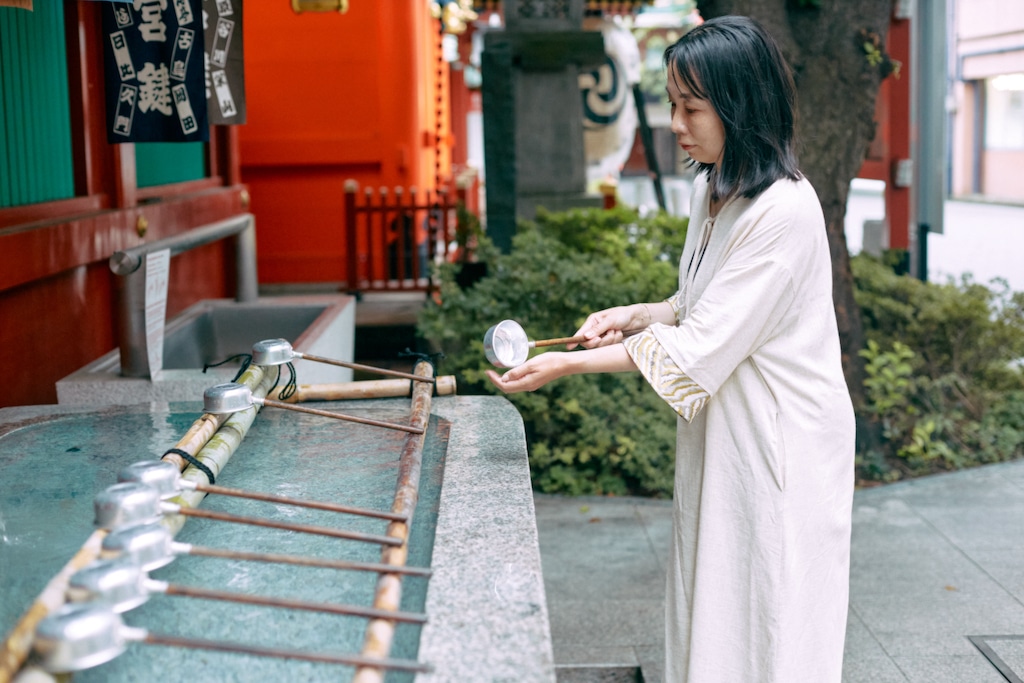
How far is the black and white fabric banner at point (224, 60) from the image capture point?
500cm

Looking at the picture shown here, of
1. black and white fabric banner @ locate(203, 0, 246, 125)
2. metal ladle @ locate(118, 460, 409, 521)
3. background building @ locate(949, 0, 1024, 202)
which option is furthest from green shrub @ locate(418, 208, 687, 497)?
background building @ locate(949, 0, 1024, 202)

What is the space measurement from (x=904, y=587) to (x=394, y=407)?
9.13ft

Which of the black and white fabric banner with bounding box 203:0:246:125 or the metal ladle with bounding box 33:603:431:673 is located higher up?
the black and white fabric banner with bounding box 203:0:246:125

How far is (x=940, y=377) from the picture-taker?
7.14 metres

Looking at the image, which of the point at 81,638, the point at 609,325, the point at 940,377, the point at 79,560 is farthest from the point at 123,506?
the point at 940,377

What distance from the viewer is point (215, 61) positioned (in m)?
5.06

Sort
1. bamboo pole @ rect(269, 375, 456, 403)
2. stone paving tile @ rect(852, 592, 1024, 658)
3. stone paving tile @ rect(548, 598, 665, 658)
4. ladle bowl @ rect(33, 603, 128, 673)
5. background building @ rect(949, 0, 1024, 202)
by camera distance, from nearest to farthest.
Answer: ladle bowl @ rect(33, 603, 128, 673) → bamboo pole @ rect(269, 375, 456, 403) → stone paving tile @ rect(852, 592, 1024, 658) → stone paving tile @ rect(548, 598, 665, 658) → background building @ rect(949, 0, 1024, 202)

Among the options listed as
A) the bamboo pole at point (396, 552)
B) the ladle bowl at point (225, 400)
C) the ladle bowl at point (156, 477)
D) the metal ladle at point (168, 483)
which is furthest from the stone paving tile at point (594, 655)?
the ladle bowl at point (156, 477)

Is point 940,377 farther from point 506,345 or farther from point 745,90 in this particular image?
point 506,345

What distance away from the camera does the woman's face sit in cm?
247

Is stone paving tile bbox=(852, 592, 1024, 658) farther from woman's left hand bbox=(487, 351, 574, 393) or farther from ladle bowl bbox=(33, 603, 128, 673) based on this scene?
ladle bowl bbox=(33, 603, 128, 673)

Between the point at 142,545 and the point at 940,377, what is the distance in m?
6.61

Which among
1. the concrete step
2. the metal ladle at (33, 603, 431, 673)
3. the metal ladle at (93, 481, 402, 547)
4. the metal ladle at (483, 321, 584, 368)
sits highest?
the metal ladle at (483, 321, 584, 368)

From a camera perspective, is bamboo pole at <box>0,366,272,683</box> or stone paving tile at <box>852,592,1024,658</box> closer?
bamboo pole at <box>0,366,272,683</box>
